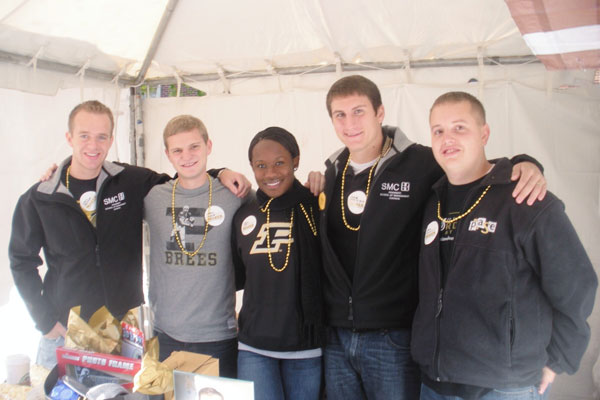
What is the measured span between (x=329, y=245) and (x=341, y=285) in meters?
0.14

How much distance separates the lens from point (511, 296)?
1265 mm

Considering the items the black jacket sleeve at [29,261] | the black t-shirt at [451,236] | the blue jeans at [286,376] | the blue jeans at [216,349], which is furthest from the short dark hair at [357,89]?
the black jacket sleeve at [29,261]

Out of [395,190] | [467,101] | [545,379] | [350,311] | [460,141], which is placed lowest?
[545,379]

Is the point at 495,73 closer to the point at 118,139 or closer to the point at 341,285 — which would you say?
the point at 341,285

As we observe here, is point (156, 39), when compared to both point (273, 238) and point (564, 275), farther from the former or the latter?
point (564, 275)

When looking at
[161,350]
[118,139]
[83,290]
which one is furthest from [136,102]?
[161,350]

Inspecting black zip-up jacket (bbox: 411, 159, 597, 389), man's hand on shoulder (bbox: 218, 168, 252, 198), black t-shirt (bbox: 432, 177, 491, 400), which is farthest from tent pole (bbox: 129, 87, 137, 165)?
black zip-up jacket (bbox: 411, 159, 597, 389)

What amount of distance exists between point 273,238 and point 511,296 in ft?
2.66

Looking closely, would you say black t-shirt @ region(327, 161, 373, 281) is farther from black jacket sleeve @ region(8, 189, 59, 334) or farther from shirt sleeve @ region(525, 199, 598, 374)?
black jacket sleeve @ region(8, 189, 59, 334)

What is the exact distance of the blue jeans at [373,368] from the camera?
153 centimetres

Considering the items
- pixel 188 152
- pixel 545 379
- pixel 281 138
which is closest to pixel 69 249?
pixel 188 152

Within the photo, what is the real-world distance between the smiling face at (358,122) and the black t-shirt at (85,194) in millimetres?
1075

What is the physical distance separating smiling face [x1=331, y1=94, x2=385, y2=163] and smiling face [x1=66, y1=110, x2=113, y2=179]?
0.97 m

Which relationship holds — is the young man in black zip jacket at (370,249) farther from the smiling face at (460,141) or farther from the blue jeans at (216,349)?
the blue jeans at (216,349)
